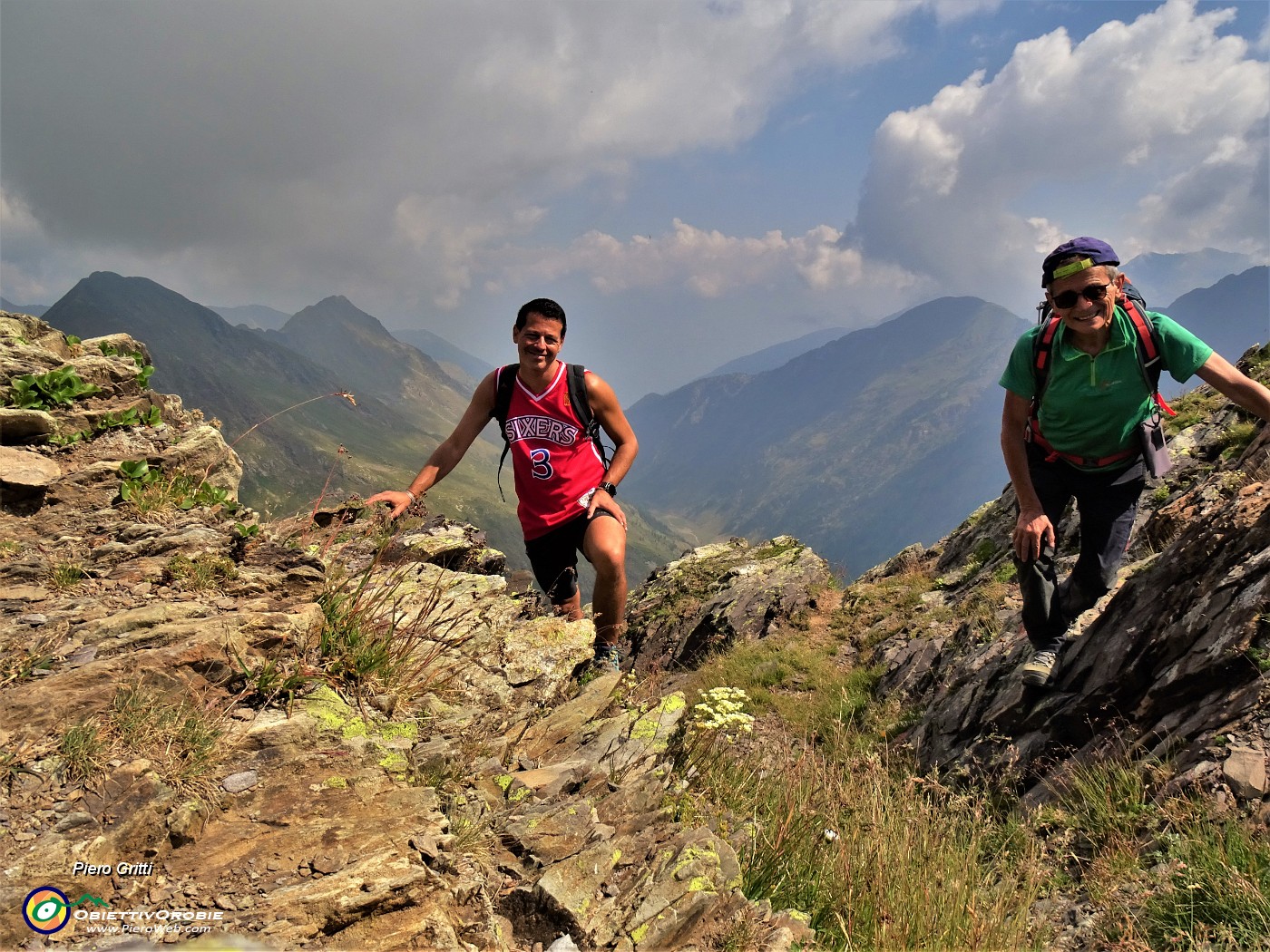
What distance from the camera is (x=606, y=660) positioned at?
5.98 m

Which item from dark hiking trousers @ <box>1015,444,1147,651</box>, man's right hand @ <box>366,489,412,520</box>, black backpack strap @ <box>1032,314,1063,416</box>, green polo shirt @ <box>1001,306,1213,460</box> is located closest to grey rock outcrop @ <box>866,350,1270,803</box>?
dark hiking trousers @ <box>1015,444,1147,651</box>

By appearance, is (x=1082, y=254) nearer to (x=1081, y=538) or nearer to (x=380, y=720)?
(x=1081, y=538)

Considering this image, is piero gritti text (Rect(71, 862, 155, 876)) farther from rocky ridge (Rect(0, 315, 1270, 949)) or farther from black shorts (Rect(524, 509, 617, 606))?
black shorts (Rect(524, 509, 617, 606))

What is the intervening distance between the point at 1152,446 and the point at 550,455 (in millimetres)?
5839

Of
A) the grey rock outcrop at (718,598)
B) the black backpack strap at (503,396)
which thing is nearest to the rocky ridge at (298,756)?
the black backpack strap at (503,396)

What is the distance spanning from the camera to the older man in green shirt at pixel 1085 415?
5.58m

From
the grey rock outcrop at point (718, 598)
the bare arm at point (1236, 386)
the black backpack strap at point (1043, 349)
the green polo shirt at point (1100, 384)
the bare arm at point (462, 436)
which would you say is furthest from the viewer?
the grey rock outcrop at point (718, 598)

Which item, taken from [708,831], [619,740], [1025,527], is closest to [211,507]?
[619,740]

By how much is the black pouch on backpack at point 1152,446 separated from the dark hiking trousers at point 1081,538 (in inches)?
8.2

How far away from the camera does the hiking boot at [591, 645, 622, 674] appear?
→ 5824mm

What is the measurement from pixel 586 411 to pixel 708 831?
13.0 feet

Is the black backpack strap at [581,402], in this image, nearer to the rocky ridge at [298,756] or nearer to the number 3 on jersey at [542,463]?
the number 3 on jersey at [542,463]

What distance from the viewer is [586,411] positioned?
6410mm

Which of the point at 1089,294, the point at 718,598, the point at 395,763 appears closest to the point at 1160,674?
the point at 1089,294
